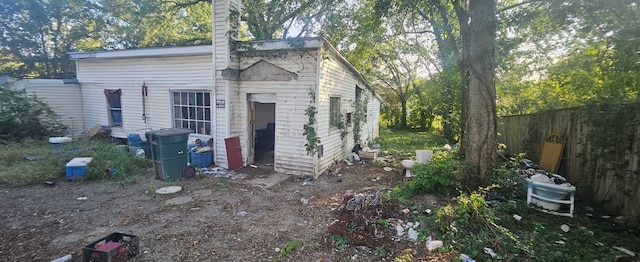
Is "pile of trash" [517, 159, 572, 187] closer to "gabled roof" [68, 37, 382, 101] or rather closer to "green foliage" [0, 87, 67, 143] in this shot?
"gabled roof" [68, 37, 382, 101]

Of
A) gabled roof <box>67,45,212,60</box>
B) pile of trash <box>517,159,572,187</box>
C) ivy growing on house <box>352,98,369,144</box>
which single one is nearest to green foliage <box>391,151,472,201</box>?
pile of trash <box>517,159,572,187</box>

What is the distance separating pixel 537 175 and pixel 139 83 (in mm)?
10872

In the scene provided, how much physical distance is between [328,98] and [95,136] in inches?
333

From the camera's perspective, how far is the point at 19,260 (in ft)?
10.9

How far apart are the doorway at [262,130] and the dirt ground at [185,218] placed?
1.58 m

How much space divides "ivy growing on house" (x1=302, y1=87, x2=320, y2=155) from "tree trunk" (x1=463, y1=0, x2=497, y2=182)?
3.40 meters

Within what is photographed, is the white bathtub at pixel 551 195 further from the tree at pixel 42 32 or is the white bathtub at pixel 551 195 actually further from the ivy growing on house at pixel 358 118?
the tree at pixel 42 32

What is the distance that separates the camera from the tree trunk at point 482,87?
5379 millimetres

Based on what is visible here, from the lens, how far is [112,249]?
304 centimetres

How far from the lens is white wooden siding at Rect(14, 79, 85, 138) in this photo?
9867 mm

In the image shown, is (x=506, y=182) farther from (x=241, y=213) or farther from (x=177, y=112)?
(x=177, y=112)

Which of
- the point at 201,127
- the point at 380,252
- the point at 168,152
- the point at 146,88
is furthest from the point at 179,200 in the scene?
the point at 146,88

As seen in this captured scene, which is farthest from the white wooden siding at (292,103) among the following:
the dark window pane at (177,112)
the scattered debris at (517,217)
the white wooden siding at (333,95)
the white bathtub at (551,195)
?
the white bathtub at (551,195)

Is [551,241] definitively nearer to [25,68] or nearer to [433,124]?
[433,124]
